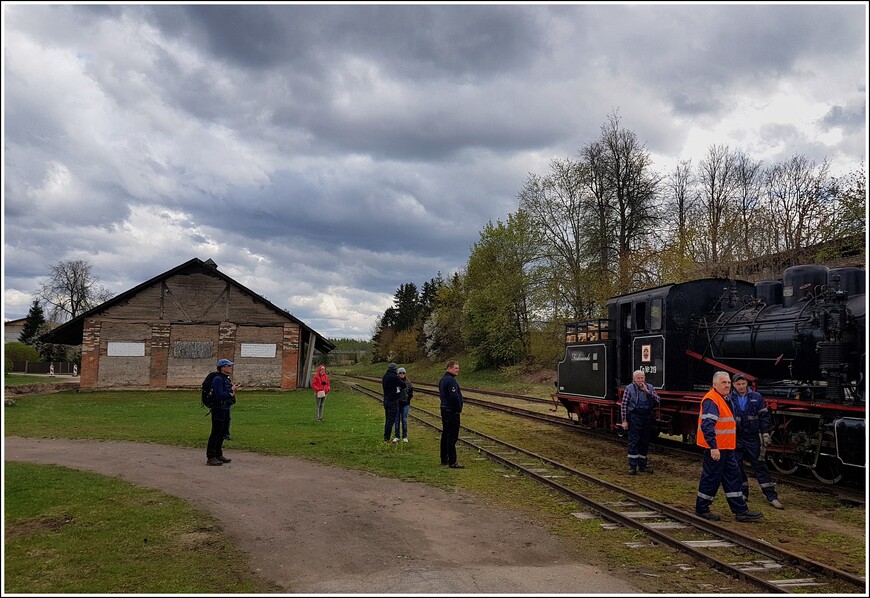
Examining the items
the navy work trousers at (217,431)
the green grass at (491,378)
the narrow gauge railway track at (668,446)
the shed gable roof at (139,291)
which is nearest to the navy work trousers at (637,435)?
the narrow gauge railway track at (668,446)

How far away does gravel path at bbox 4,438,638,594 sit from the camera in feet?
16.9

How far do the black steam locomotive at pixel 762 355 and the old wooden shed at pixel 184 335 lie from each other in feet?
58.5

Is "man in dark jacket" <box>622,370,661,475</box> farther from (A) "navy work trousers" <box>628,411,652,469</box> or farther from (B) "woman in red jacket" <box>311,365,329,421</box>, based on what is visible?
(B) "woman in red jacket" <box>311,365,329,421</box>

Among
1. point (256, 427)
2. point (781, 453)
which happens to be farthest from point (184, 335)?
point (781, 453)

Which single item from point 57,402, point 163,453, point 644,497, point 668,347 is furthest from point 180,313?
point 644,497

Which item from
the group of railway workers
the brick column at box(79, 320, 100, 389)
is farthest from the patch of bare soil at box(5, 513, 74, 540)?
the brick column at box(79, 320, 100, 389)

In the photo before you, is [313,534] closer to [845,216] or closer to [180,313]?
[845,216]

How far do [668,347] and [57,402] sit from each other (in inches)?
822

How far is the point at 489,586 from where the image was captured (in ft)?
16.5

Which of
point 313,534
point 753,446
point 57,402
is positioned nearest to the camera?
point 313,534

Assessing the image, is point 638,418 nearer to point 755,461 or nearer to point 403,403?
point 755,461

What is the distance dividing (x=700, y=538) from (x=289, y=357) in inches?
988

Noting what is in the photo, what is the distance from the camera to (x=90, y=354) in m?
27.8

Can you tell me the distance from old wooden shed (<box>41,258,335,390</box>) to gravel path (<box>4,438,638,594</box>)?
18290 millimetres
